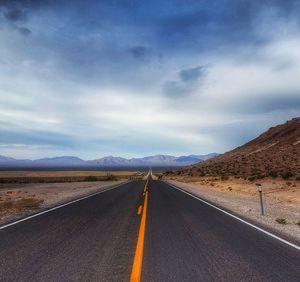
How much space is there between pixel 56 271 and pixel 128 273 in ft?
4.18

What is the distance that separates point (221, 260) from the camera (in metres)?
8.18

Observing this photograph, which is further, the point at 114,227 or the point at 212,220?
the point at 212,220

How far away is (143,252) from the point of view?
888cm

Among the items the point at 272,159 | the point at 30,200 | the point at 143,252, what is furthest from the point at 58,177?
the point at 143,252

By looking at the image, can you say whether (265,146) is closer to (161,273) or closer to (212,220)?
(212,220)

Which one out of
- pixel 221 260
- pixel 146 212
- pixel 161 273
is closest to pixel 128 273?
pixel 161 273

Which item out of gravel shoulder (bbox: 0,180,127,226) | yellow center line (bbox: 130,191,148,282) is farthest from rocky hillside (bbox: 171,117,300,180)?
yellow center line (bbox: 130,191,148,282)

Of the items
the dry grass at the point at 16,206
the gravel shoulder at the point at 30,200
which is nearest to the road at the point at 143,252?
the gravel shoulder at the point at 30,200

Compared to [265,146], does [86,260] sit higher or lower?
lower

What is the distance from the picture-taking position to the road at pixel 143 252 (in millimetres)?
7012

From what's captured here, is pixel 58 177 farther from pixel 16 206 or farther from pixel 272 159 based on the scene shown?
pixel 16 206

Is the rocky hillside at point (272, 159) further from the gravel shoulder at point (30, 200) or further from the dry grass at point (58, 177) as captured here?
the gravel shoulder at point (30, 200)

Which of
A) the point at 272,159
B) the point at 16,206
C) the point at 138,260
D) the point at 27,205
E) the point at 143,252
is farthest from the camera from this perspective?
the point at 272,159

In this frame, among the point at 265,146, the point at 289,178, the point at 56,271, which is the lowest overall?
the point at 56,271
